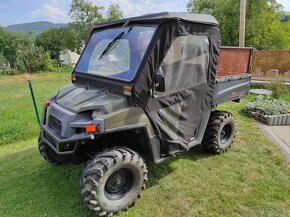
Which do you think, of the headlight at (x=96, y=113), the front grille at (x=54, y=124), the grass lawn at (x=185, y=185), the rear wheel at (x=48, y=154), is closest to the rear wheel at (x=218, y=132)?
the grass lawn at (x=185, y=185)

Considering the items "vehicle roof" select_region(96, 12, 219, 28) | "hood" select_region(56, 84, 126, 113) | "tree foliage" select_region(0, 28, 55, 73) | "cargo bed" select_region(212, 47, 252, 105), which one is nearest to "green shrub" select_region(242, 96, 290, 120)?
"cargo bed" select_region(212, 47, 252, 105)

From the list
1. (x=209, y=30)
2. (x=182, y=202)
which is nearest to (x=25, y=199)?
(x=182, y=202)

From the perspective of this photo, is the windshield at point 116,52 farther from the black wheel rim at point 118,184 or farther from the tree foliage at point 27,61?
the tree foliage at point 27,61

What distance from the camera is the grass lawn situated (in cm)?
326

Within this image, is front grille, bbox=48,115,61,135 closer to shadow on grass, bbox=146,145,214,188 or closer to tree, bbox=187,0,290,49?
shadow on grass, bbox=146,145,214,188

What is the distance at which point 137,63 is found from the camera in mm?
3109

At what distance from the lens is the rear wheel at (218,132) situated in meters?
4.43

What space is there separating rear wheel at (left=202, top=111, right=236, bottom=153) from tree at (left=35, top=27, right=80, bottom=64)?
132ft

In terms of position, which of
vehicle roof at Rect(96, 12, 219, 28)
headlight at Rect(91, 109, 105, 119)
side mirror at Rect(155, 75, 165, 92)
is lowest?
headlight at Rect(91, 109, 105, 119)

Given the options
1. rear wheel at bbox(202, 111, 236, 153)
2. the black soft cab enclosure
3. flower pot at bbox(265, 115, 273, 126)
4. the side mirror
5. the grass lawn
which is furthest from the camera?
flower pot at bbox(265, 115, 273, 126)

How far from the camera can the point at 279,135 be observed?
18.7 feet

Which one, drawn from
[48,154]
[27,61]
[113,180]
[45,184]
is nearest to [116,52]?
[113,180]

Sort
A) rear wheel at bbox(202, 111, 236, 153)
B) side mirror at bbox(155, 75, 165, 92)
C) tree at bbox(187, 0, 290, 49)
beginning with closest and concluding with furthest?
side mirror at bbox(155, 75, 165, 92) → rear wheel at bbox(202, 111, 236, 153) → tree at bbox(187, 0, 290, 49)

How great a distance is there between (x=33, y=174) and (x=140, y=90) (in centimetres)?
236
